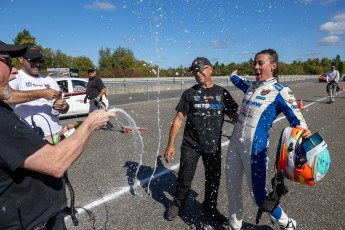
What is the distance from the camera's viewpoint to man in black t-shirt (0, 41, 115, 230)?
1.59 metres

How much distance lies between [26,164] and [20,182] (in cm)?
19

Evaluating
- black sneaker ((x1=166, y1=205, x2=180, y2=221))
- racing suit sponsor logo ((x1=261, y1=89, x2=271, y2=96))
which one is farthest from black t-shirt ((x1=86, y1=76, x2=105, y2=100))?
racing suit sponsor logo ((x1=261, y1=89, x2=271, y2=96))

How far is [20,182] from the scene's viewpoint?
1714 mm

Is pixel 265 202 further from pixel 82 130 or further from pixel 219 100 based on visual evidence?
pixel 82 130

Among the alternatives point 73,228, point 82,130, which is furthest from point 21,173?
point 73,228

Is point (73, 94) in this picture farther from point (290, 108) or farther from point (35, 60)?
point (290, 108)

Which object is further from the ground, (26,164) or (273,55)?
(273,55)

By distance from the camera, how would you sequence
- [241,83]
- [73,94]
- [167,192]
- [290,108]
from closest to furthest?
1. [290,108]
2. [241,83]
3. [167,192]
4. [73,94]

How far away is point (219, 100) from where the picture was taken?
12.4ft

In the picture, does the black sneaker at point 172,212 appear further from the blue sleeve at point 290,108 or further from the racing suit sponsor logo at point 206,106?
the blue sleeve at point 290,108

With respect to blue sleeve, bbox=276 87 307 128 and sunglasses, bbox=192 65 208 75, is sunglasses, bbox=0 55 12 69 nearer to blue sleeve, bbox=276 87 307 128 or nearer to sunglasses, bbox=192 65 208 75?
sunglasses, bbox=192 65 208 75

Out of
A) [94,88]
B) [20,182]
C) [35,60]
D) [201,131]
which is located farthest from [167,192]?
[94,88]

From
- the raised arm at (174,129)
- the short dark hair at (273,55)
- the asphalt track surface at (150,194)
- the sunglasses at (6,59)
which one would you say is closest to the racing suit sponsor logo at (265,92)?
the short dark hair at (273,55)

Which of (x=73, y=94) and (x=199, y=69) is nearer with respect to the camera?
(x=199, y=69)
